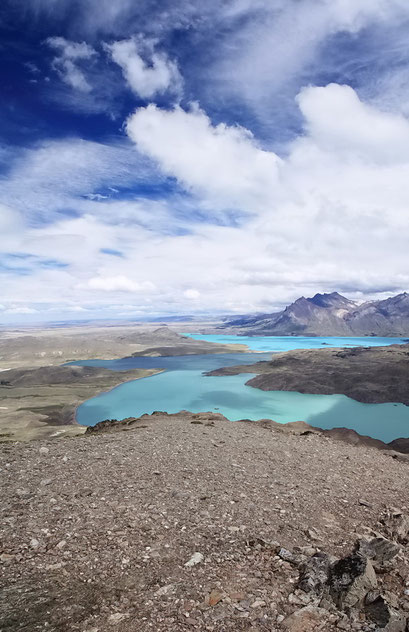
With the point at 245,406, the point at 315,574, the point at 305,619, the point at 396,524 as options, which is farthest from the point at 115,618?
the point at 245,406

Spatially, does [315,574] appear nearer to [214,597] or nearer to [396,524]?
[214,597]

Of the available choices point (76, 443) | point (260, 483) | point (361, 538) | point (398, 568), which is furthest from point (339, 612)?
point (76, 443)

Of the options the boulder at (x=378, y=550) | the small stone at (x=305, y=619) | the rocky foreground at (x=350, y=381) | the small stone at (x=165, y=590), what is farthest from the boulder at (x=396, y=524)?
the rocky foreground at (x=350, y=381)

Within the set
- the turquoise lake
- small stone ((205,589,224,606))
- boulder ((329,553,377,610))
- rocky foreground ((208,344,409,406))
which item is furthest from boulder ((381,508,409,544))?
rocky foreground ((208,344,409,406))

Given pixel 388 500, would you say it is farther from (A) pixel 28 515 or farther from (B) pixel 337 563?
(A) pixel 28 515

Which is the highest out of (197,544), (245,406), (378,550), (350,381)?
(197,544)

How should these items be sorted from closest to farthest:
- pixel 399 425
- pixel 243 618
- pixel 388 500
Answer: pixel 243 618, pixel 388 500, pixel 399 425
